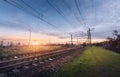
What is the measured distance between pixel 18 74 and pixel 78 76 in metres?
3.91

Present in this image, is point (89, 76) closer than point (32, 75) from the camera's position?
No

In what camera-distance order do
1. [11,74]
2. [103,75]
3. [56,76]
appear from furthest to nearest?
1. [103,75]
2. [56,76]
3. [11,74]

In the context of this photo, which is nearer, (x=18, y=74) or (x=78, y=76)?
(x=18, y=74)

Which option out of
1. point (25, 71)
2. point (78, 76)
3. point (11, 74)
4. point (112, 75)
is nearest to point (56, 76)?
point (78, 76)

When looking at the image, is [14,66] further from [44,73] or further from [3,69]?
[44,73]

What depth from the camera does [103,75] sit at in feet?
31.6

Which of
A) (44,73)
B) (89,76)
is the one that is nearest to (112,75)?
(89,76)

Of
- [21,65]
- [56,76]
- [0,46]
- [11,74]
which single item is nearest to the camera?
[11,74]

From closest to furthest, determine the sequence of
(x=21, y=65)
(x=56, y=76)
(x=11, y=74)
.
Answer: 1. (x=11, y=74)
2. (x=56, y=76)
3. (x=21, y=65)

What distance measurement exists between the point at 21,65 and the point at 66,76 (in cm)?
391

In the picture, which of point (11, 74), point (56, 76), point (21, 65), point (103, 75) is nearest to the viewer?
point (11, 74)

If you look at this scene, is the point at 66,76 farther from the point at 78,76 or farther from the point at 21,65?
the point at 21,65

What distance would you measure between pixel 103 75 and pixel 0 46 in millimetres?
33142

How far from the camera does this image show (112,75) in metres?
9.71
